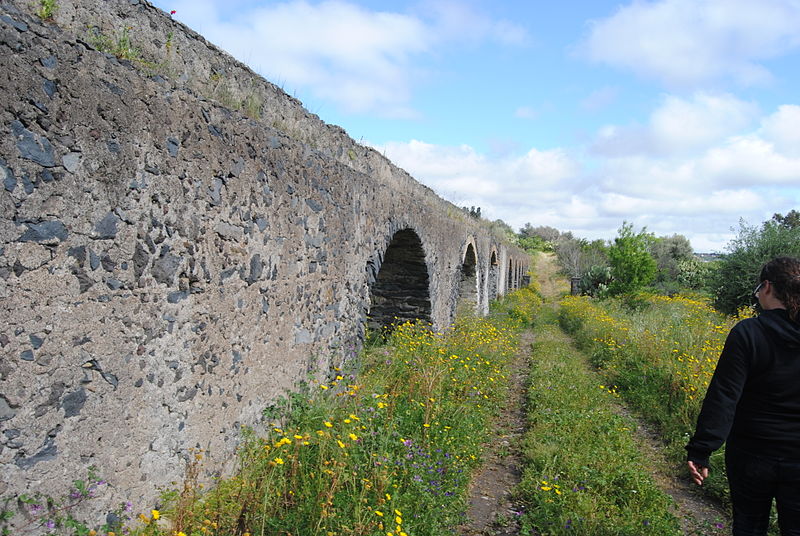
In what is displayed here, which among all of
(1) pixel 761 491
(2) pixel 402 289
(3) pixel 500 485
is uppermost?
(2) pixel 402 289

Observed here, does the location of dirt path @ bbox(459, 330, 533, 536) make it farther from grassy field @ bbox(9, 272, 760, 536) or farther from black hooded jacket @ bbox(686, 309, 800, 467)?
black hooded jacket @ bbox(686, 309, 800, 467)

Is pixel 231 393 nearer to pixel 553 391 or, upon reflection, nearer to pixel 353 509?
pixel 353 509

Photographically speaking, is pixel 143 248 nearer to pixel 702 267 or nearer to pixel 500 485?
pixel 500 485

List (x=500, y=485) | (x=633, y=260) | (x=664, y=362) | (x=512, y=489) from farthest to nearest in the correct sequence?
(x=633, y=260)
(x=664, y=362)
(x=500, y=485)
(x=512, y=489)

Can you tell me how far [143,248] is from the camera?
231 centimetres

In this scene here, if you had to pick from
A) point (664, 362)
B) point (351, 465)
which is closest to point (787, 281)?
point (351, 465)

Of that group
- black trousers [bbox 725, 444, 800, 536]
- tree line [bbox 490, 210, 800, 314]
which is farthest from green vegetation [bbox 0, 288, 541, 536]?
tree line [bbox 490, 210, 800, 314]

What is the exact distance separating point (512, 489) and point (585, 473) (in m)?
0.62

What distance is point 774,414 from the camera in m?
2.24

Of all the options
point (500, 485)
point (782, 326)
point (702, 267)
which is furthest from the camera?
point (702, 267)

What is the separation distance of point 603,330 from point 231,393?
29.9 ft

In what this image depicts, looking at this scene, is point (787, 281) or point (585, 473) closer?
point (787, 281)

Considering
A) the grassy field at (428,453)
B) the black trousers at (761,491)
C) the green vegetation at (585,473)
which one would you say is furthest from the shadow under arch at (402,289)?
the black trousers at (761,491)

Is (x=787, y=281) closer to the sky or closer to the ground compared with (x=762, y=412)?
closer to the sky
